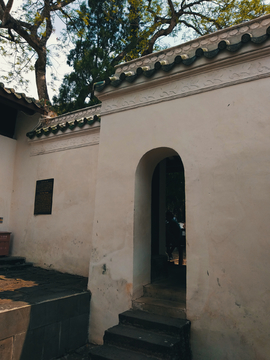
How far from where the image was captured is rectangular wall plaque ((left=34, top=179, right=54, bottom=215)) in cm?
621

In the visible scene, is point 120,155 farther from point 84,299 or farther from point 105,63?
point 105,63

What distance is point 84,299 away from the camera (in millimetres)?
4242

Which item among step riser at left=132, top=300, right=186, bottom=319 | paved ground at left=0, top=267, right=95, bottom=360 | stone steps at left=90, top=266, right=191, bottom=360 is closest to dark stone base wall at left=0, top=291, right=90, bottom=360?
paved ground at left=0, top=267, right=95, bottom=360

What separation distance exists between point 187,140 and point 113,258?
6.96 feet

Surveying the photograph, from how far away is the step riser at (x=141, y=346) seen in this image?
2.98 meters

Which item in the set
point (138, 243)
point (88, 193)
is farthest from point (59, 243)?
point (138, 243)

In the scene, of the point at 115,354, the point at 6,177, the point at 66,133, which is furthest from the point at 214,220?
the point at 6,177

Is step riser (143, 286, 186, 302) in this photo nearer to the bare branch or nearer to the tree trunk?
the tree trunk

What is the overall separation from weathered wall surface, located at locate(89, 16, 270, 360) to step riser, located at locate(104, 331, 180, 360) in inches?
21.0

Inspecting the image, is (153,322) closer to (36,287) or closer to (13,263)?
(36,287)

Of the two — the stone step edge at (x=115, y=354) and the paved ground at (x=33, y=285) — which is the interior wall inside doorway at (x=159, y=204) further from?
the stone step edge at (x=115, y=354)

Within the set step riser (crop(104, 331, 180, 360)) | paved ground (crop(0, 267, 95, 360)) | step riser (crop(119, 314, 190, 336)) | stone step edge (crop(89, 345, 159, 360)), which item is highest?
paved ground (crop(0, 267, 95, 360))

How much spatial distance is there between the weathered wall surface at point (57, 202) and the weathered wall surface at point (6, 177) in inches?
5.8

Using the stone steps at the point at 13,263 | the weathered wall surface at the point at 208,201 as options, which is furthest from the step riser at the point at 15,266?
the weathered wall surface at the point at 208,201
